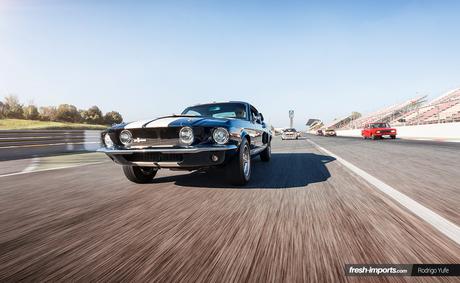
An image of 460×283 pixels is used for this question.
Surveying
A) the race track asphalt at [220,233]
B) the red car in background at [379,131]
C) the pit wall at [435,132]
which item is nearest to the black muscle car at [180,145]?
the race track asphalt at [220,233]

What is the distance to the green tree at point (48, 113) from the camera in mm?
74750

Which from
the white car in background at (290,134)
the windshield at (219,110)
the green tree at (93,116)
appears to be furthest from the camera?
the green tree at (93,116)

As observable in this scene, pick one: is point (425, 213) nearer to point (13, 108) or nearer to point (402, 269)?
point (402, 269)

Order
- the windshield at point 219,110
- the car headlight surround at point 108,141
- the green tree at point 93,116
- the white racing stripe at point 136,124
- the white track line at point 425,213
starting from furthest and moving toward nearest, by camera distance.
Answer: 1. the green tree at point 93,116
2. the windshield at point 219,110
3. the car headlight surround at point 108,141
4. the white racing stripe at point 136,124
5. the white track line at point 425,213

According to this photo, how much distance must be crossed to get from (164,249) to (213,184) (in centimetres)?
228

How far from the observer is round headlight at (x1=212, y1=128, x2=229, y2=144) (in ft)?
11.7

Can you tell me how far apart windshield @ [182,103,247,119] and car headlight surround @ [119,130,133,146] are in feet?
6.81

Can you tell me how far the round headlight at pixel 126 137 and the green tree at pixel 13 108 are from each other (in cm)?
8522

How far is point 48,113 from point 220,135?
301 ft

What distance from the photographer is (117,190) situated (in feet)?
12.3

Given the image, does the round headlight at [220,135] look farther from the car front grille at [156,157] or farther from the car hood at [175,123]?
the car front grille at [156,157]

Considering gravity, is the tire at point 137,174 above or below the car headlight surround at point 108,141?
below

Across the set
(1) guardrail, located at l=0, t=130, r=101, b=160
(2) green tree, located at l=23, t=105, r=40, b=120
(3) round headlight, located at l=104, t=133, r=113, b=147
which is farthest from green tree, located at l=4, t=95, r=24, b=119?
(3) round headlight, located at l=104, t=133, r=113, b=147

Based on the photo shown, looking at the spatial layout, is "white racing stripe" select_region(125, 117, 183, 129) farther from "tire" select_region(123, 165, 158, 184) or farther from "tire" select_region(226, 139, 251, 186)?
"tire" select_region(226, 139, 251, 186)
